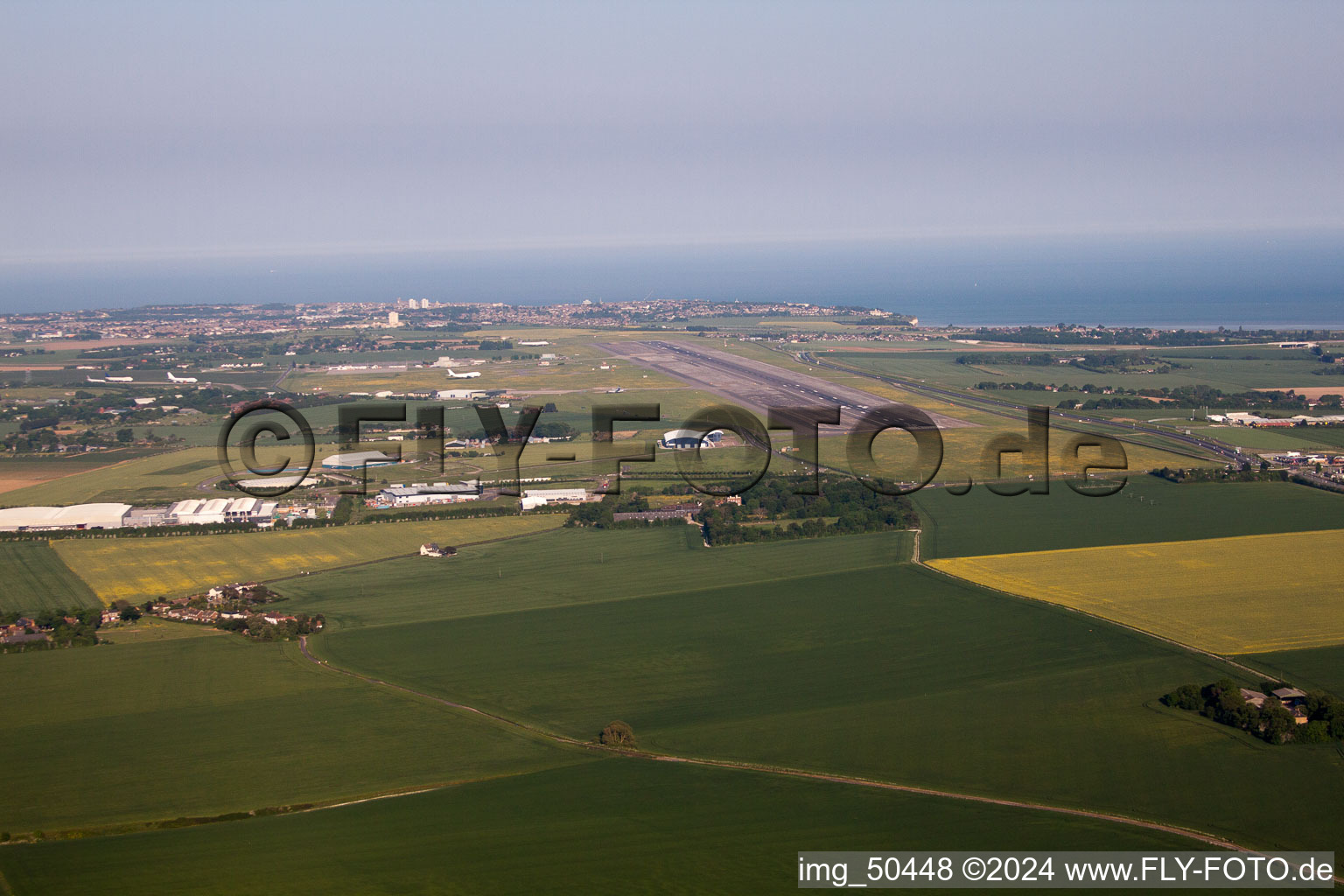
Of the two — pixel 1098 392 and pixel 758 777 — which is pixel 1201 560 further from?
pixel 1098 392

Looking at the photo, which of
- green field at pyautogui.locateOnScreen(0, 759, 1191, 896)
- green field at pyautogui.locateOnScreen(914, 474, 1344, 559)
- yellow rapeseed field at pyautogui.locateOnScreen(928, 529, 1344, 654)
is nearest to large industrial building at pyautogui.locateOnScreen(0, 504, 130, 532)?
green field at pyautogui.locateOnScreen(0, 759, 1191, 896)

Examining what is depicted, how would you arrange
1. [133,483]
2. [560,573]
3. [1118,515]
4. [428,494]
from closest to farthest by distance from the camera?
[560,573] < [1118,515] < [428,494] < [133,483]

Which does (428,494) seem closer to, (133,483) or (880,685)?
(133,483)

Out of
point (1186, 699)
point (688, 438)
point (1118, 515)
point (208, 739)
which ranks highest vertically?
point (688, 438)

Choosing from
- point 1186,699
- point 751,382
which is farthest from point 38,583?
point 751,382

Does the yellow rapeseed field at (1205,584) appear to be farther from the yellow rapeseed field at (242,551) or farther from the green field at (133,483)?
the green field at (133,483)

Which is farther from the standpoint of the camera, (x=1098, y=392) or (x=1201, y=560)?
(x=1098, y=392)

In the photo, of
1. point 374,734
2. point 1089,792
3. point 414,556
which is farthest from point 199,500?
point 1089,792
